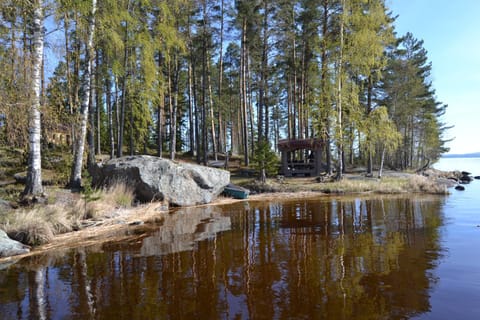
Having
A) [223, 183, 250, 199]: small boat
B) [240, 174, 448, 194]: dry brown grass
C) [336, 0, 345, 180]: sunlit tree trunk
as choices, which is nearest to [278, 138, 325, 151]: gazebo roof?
[336, 0, 345, 180]: sunlit tree trunk

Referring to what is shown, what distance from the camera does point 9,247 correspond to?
5.63 meters

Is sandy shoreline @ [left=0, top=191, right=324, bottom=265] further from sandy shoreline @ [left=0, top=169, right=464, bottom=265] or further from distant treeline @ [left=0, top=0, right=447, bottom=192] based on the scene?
distant treeline @ [left=0, top=0, right=447, bottom=192]

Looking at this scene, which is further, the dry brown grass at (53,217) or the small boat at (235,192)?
the small boat at (235,192)

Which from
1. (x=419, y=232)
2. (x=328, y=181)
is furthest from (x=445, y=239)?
(x=328, y=181)

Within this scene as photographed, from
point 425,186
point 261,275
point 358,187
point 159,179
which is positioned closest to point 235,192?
point 159,179

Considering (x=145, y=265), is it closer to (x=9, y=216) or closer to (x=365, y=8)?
(x=9, y=216)

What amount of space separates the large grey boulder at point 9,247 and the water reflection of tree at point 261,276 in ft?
3.05

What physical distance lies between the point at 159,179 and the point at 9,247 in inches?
246

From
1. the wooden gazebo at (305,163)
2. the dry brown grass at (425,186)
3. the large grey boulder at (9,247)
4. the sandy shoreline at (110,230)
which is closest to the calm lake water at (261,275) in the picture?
the sandy shoreline at (110,230)

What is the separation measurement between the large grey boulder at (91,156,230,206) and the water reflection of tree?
15.4ft

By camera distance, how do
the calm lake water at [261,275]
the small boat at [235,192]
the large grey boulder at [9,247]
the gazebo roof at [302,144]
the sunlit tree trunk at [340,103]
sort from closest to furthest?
the calm lake water at [261,275], the large grey boulder at [9,247], the small boat at [235,192], the sunlit tree trunk at [340,103], the gazebo roof at [302,144]

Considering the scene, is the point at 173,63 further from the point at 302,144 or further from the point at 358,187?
the point at 358,187

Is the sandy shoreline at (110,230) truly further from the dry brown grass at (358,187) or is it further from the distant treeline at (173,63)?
the dry brown grass at (358,187)

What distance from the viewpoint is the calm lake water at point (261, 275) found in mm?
3436
